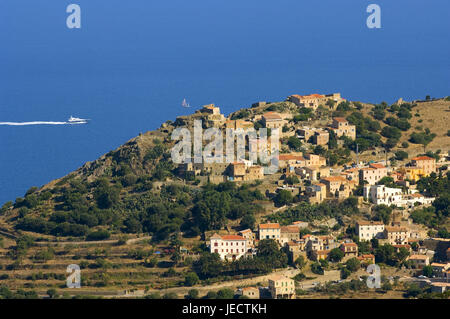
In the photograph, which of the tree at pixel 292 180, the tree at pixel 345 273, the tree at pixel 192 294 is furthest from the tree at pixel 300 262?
the tree at pixel 292 180

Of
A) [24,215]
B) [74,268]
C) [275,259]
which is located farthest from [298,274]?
[24,215]

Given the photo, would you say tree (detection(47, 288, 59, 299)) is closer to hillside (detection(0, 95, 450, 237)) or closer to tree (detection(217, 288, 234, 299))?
hillside (detection(0, 95, 450, 237))

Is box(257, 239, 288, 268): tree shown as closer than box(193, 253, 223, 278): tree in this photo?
No

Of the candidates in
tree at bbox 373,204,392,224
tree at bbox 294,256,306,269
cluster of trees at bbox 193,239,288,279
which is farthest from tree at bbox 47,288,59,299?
tree at bbox 373,204,392,224

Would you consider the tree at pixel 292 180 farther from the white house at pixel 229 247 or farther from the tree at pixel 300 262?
the tree at pixel 300 262

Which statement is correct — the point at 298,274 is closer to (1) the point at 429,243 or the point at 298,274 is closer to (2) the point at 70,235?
(1) the point at 429,243

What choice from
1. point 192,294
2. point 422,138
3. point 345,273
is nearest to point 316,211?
point 345,273
